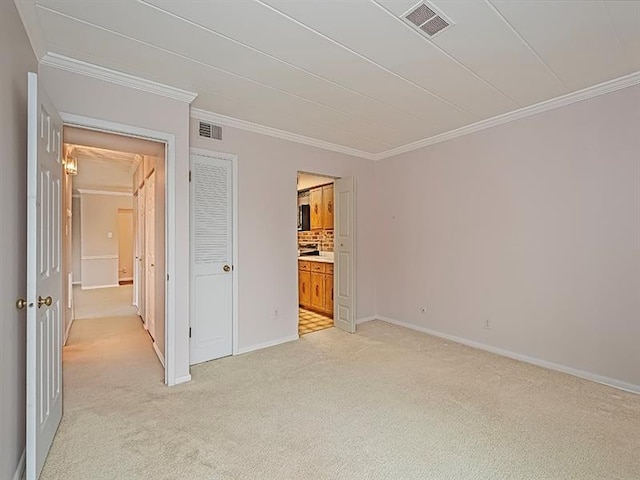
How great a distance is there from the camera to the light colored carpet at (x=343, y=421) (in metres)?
1.90

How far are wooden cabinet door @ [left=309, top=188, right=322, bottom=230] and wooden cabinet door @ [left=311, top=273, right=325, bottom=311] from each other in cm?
99

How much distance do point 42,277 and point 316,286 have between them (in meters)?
4.14

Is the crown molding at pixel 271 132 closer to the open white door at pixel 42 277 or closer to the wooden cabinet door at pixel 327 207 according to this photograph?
the wooden cabinet door at pixel 327 207

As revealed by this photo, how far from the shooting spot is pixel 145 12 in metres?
1.96

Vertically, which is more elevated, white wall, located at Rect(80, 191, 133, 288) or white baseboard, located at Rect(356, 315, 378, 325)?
white wall, located at Rect(80, 191, 133, 288)

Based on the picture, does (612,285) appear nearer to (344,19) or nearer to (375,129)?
(375,129)

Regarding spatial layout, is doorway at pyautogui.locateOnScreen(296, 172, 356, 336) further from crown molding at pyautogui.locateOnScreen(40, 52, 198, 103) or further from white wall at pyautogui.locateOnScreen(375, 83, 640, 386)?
crown molding at pyautogui.locateOnScreen(40, 52, 198, 103)

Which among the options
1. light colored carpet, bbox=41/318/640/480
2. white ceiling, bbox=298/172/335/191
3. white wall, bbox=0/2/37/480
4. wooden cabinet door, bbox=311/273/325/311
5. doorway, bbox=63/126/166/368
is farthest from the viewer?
white ceiling, bbox=298/172/335/191

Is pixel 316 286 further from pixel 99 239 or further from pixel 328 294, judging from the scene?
pixel 99 239

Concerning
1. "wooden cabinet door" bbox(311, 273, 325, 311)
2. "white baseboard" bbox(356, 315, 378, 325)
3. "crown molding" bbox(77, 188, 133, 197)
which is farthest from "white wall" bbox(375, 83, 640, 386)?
"crown molding" bbox(77, 188, 133, 197)

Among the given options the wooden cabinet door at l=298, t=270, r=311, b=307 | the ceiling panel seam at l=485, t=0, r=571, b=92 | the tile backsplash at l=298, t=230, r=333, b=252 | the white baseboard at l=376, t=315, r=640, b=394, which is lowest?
the white baseboard at l=376, t=315, r=640, b=394

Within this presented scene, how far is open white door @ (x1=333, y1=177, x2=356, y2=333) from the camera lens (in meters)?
4.64

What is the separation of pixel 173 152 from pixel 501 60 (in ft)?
9.22

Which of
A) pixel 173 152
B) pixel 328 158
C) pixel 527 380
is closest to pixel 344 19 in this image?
pixel 173 152
